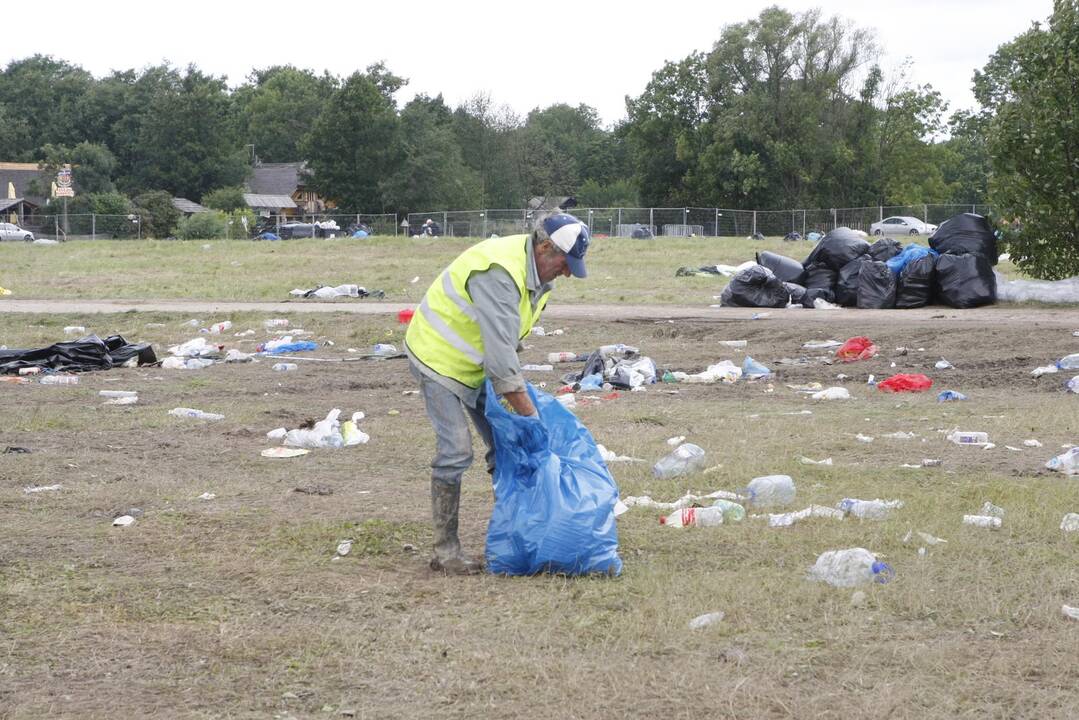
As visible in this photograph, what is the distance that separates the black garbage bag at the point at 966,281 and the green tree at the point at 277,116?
85.1 metres

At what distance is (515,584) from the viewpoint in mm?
4957

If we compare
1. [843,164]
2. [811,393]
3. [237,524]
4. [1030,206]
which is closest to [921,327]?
[1030,206]

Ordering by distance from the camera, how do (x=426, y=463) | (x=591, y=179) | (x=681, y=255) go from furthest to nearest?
1. (x=591, y=179)
2. (x=681, y=255)
3. (x=426, y=463)

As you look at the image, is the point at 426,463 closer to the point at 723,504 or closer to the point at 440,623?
the point at 723,504

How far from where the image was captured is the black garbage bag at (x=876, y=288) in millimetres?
17812

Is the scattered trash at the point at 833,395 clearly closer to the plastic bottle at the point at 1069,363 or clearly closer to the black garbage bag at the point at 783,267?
the plastic bottle at the point at 1069,363

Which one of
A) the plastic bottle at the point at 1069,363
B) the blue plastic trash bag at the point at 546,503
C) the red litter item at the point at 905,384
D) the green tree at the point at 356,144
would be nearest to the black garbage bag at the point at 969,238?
the plastic bottle at the point at 1069,363

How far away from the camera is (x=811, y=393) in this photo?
35.4ft

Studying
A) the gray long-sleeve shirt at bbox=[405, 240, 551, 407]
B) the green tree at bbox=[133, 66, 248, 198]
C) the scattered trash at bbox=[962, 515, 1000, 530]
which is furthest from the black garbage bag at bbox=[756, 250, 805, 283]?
the green tree at bbox=[133, 66, 248, 198]

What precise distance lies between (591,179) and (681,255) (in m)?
64.1

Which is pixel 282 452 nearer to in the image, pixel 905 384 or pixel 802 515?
pixel 802 515

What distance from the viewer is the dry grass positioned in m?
3.72

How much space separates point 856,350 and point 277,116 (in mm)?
96907

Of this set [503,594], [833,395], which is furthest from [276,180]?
[503,594]
